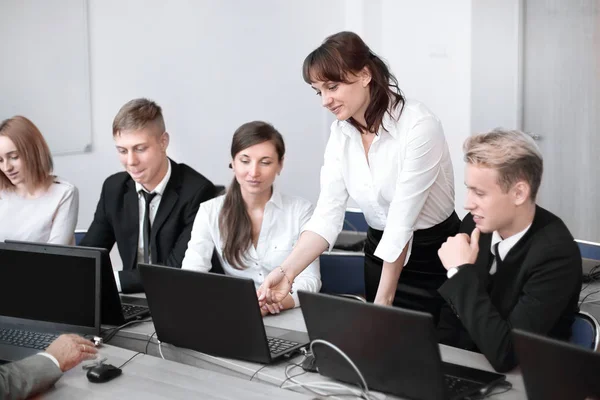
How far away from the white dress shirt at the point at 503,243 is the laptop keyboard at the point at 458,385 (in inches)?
15.7

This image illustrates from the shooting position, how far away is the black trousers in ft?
8.80

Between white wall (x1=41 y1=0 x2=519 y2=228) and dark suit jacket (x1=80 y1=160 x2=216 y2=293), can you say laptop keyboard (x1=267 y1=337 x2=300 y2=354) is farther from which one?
white wall (x1=41 y1=0 x2=519 y2=228)

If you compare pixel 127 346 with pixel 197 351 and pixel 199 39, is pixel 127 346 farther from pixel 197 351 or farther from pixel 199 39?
pixel 199 39

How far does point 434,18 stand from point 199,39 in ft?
5.31

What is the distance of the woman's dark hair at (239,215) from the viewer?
285 centimetres

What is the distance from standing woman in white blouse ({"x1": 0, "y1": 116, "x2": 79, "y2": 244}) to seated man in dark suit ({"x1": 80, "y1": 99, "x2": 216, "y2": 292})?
199 millimetres

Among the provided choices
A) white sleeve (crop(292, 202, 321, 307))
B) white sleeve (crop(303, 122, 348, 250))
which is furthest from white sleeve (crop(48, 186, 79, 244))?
white sleeve (crop(303, 122, 348, 250))

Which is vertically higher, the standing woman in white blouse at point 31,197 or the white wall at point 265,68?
the white wall at point 265,68

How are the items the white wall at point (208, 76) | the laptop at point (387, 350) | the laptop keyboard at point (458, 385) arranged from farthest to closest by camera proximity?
1. the white wall at point (208, 76)
2. the laptop keyboard at point (458, 385)
3. the laptop at point (387, 350)

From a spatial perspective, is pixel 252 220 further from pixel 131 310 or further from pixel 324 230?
pixel 131 310

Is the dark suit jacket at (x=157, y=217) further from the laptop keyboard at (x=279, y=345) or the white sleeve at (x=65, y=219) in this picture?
the laptop keyboard at (x=279, y=345)

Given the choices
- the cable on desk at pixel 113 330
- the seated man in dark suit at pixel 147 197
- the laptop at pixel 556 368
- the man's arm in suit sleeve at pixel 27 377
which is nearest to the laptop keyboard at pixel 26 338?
the cable on desk at pixel 113 330

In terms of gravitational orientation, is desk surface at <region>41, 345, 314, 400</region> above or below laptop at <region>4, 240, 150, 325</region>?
below

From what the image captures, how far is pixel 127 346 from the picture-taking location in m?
2.44
